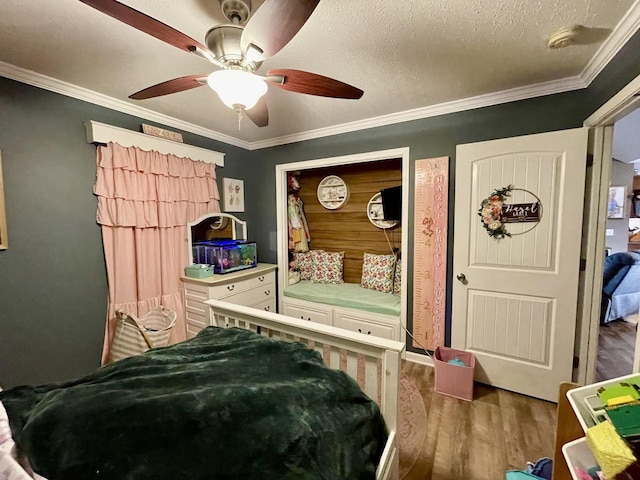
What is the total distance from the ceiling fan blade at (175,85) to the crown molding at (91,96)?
0.95 metres

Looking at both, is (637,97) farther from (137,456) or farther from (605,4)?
(137,456)

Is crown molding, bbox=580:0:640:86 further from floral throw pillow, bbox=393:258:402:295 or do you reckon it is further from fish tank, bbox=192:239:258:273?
fish tank, bbox=192:239:258:273

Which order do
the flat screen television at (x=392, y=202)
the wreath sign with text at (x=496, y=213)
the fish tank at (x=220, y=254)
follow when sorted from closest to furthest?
the wreath sign with text at (x=496, y=213) → the fish tank at (x=220, y=254) → the flat screen television at (x=392, y=202)

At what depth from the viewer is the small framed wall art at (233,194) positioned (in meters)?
3.07

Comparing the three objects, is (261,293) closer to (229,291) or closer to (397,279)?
(229,291)

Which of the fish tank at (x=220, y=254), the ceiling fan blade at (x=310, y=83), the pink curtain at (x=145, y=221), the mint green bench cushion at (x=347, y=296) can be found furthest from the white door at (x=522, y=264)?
the pink curtain at (x=145, y=221)

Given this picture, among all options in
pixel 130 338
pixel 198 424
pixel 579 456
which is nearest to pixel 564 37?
pixel 579 456

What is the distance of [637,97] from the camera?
4.47ft

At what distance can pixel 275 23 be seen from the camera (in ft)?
3.06

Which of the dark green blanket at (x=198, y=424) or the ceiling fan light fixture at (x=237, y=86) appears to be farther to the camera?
the ceiling fan light fixture at (x=237, y=86)

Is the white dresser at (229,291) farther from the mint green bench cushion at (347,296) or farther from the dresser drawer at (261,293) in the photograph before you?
the mint green bench cushion at (347,296)

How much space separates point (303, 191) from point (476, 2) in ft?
8.77

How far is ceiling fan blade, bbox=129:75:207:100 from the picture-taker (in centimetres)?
130

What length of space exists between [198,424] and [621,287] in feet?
15.6
